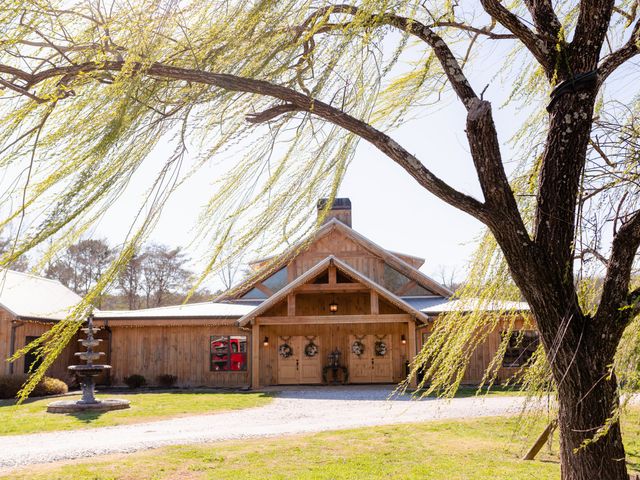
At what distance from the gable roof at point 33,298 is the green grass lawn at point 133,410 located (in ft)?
10.4

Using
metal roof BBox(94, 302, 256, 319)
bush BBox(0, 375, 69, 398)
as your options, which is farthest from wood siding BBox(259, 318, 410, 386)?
bush BBox(0, 375, 69, 398)

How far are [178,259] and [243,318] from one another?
21.9 metres

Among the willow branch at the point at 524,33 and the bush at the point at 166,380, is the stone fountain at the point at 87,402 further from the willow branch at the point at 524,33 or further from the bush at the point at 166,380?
the willow branch at the point at 524,33

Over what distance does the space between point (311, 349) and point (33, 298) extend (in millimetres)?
9747

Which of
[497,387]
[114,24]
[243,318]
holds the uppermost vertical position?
[114,24]

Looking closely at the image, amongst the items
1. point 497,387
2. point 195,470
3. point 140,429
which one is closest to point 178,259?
point 497,387

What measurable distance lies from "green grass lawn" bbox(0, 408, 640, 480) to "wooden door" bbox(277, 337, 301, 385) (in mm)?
10882

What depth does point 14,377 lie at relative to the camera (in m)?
17.4

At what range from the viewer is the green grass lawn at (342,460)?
7.17 metres

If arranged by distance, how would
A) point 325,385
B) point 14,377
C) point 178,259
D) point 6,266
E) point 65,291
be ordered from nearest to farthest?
point 6,266 < point 14,377 < point 325,385 < point 65,291 < point 178,259

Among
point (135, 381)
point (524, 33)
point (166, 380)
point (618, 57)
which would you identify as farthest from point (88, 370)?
point (618, 57)

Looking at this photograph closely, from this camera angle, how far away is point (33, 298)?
21234 mm

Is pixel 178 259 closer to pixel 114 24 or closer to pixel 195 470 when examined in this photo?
pixel 195 470

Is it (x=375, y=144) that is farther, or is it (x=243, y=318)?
(x=243, y=318)
